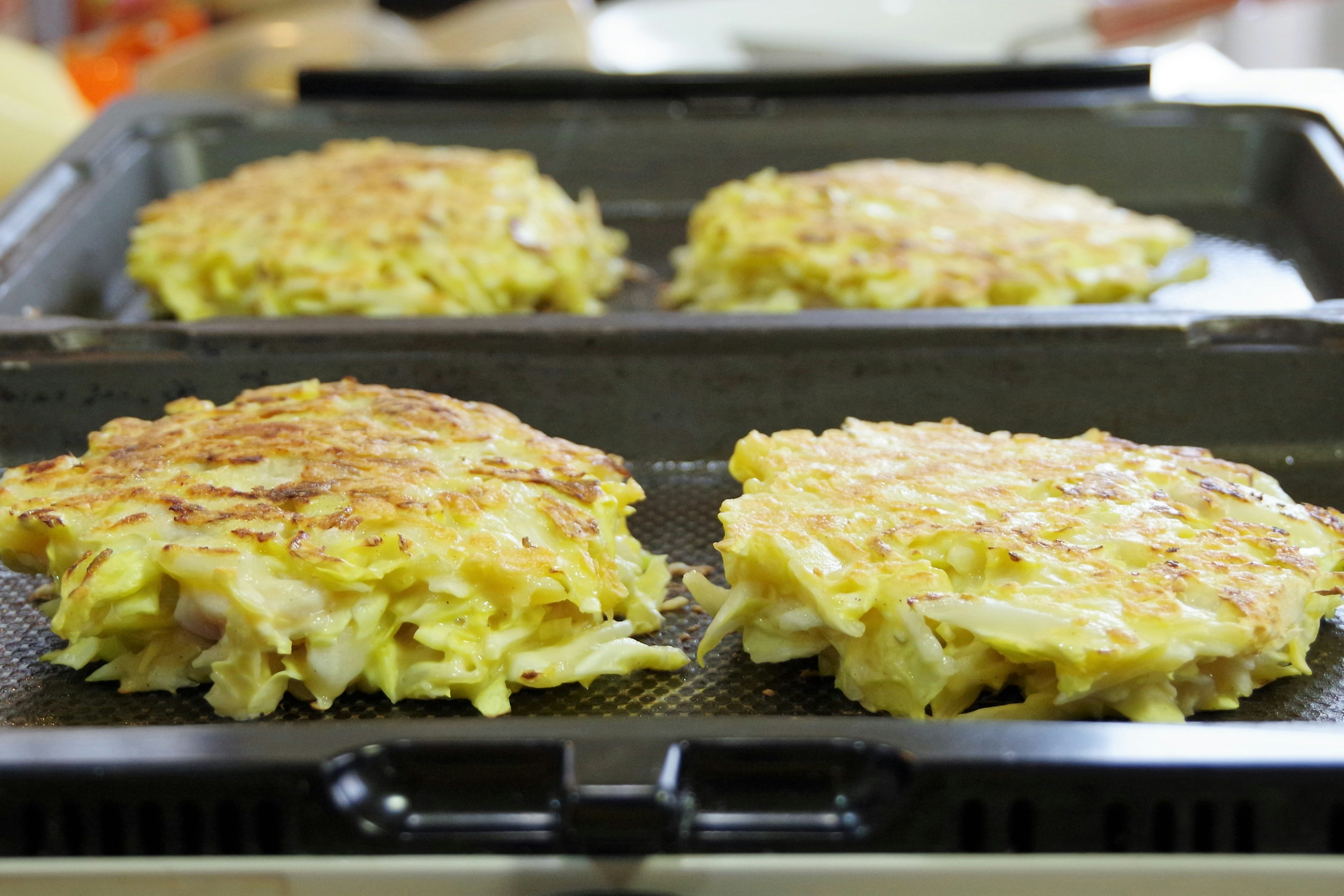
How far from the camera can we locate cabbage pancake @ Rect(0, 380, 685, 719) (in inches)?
55.2

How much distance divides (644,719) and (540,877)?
0.16m

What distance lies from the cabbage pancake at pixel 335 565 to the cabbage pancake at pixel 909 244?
886 mm

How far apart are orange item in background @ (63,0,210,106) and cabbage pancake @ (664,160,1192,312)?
2.76 metres

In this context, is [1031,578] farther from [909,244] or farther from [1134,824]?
[909,244]

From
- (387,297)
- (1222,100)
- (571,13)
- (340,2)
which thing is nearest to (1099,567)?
(387,297)

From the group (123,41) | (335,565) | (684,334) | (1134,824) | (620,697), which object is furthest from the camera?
(123,41)

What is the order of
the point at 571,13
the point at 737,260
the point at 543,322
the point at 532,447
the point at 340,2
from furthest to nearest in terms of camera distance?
1. the point at 340,2
2. the point at 571,13
3. the point at 737,260
4. the point at 543,322
5. the point at 532,447

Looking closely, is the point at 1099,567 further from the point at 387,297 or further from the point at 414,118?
the point at 414,118

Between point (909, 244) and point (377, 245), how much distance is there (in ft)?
3.32

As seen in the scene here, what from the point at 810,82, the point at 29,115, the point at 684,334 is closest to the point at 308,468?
the point at 684,334

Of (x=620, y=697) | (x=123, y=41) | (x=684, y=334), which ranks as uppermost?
(x=123, y=41)

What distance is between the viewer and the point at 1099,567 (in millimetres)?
1418

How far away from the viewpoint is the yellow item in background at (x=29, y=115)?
366 centimetres

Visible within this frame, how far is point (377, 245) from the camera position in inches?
95.6
